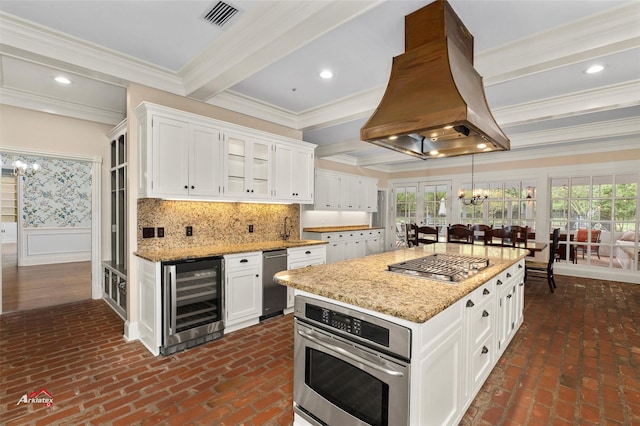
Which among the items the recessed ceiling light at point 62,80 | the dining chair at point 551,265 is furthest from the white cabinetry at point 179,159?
the dining chair at point 551,265

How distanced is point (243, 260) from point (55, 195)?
22.5 ft

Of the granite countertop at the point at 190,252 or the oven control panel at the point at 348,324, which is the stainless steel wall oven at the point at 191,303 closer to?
the granite countertop at the point at 190,252

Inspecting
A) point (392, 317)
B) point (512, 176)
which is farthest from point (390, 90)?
point (512, 176)

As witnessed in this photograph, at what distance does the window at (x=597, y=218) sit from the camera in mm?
5586

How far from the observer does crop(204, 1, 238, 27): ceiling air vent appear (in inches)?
85.7

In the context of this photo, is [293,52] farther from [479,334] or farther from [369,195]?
[369,195]

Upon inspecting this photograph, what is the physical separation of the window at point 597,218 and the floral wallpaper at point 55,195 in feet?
34.5

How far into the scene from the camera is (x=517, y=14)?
7.25 ft

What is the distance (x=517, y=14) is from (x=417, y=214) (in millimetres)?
Result: 6499

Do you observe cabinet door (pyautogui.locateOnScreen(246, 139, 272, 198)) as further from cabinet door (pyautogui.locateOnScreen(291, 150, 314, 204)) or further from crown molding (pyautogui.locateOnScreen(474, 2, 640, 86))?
crown molding (pyautogui.locateOnScreen(474, 2, 640, 86))

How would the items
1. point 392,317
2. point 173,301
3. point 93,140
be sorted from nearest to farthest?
point 392,317 < point 173,301 < point 93,140

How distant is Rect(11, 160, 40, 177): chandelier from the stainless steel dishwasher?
6412 mm

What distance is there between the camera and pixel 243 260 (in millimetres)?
3279

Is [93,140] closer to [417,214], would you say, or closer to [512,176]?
[417,214]
